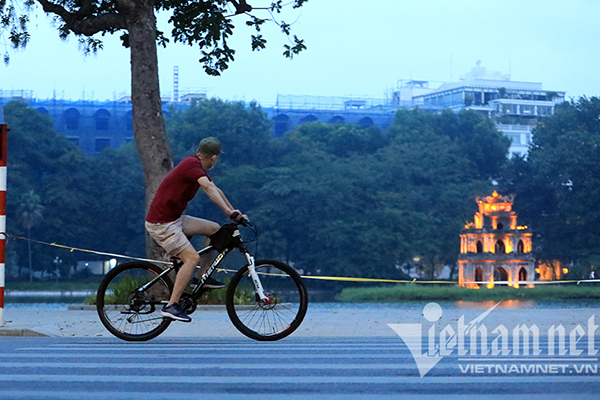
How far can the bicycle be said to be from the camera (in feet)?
28.9

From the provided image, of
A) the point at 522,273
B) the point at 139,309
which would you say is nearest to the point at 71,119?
the point at 522,273

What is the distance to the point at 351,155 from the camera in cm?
8894

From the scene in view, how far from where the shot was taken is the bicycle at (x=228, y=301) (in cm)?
880

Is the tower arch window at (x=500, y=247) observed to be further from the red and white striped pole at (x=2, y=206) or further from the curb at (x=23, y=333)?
the curb at (x=23, y=333)

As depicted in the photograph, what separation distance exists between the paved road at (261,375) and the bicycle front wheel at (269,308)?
2.79 ft

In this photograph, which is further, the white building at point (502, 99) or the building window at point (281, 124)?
the white building at point (502, 99)

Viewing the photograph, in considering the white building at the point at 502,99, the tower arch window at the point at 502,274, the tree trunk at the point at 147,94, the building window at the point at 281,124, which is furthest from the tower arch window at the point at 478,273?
the white building at the point at 502,99

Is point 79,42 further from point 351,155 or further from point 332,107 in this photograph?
point 332,107

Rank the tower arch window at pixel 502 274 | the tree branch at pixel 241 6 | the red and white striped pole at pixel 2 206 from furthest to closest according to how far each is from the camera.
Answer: the tower arch window at pixel 502 274 < the tree branch at pixel 241 6 < the red and white striped pole at pixel 2 206

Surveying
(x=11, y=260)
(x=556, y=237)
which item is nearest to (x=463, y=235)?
(x=556, y=237)

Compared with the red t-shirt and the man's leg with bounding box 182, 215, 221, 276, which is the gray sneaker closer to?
the man's leg with bounding box 182, 215, 221, 276

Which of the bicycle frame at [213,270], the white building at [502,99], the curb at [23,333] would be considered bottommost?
the curb at [23,333]

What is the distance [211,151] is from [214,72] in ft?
36.3

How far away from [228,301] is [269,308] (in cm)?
39
